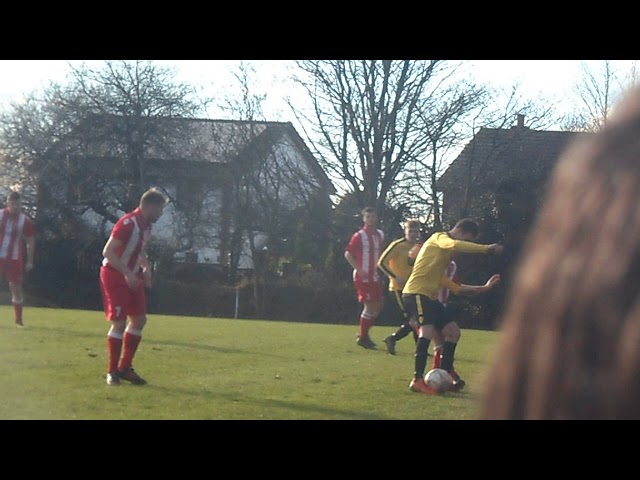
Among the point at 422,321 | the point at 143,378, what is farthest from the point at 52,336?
the point at 422,321

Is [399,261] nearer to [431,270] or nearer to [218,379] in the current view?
[431,270]

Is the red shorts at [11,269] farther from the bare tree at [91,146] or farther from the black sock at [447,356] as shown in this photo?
the bare tree at [91,146]

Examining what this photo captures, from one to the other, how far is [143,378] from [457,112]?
20898 mm

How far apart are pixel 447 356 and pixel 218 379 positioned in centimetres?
211

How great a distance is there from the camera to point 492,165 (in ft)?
95.7

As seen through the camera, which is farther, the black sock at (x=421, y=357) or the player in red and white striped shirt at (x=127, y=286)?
the black sock at (x=421, y=357)

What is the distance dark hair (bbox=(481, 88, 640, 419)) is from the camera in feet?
2.45

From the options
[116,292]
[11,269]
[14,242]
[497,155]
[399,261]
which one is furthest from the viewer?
[497,155]

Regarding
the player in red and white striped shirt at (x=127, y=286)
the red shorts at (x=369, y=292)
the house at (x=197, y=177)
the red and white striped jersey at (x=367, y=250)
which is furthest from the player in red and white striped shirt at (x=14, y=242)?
the house at (x=197, y=177)

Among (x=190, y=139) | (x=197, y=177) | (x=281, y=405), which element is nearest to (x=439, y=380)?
(x=281, y=405)

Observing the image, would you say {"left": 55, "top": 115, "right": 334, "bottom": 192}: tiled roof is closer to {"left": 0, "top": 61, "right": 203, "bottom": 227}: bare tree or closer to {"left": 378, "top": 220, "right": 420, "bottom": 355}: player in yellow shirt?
{"left": 0, "top": 61, "right": 203, "bottom": 227}: bare tree

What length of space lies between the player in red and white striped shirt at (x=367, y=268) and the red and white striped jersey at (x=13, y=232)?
4.53 metres

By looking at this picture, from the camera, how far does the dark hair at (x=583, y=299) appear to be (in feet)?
2.45
